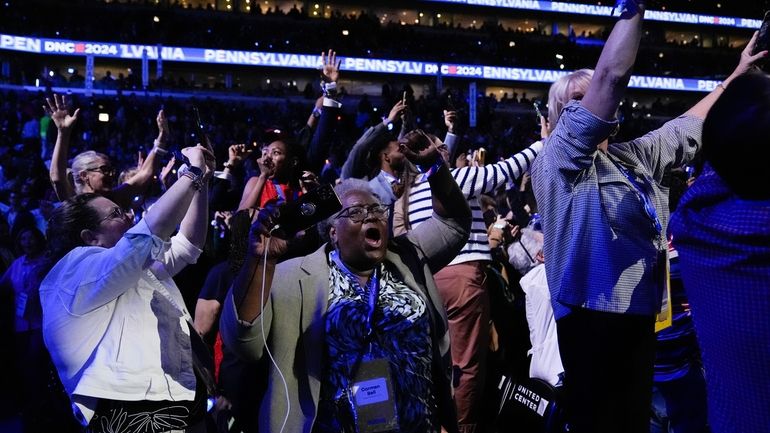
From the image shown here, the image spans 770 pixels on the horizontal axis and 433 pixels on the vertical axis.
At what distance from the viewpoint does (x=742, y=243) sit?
4.76 feet

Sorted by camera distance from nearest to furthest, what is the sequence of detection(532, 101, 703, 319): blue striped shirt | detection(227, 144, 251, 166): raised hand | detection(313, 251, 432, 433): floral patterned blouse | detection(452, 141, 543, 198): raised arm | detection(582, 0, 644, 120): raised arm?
detection(582, 0, 644, 120): raised arm, detection(532, 101, 703, 319): blue striped shirt, detection(313, 251, 432, 433): floral patterned blouse, detection(452, 141, 543, 198): raised arm, detection(227, 144, 251, 166): raised hand

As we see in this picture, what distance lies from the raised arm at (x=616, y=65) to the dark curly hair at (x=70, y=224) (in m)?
1.84

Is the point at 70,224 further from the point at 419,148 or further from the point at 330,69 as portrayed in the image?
the point at 330,69

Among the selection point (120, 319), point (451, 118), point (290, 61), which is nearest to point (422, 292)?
point (120, 319)

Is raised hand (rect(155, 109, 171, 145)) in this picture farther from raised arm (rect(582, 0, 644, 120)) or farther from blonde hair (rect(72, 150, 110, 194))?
raised arm (rect(582, 0, 644, 120))

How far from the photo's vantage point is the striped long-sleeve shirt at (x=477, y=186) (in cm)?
385

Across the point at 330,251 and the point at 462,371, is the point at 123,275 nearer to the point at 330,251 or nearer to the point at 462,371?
the point at 330,251

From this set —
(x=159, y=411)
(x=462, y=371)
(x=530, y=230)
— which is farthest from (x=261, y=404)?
(x=530, y=230)

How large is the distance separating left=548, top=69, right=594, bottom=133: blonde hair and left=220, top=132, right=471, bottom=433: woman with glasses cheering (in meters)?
0.46

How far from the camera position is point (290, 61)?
117ft

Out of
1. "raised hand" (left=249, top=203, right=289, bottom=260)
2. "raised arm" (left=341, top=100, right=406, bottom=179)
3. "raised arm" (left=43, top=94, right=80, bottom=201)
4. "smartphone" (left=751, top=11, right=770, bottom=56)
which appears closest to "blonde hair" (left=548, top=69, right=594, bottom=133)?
"smartphone" (left=751, top=11, right=770, bottom=56)

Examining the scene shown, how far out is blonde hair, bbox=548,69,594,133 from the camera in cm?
247

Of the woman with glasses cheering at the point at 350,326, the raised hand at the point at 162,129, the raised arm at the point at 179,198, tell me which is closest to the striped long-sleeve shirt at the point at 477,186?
the woman with glasses cheering at the point at 350,326

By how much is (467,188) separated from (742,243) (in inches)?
93.9
